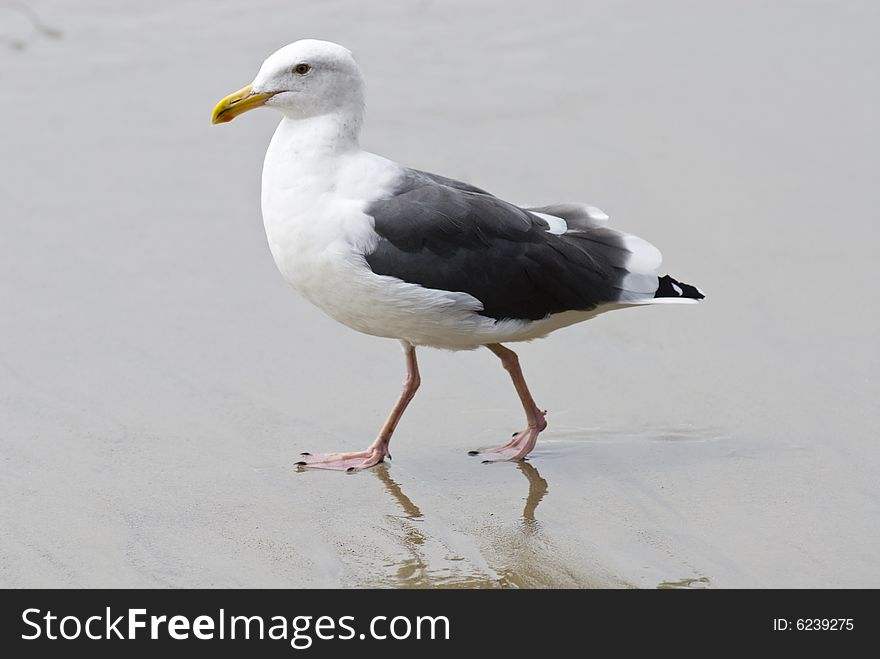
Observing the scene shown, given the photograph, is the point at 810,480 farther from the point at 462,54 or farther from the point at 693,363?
the point at 462,54

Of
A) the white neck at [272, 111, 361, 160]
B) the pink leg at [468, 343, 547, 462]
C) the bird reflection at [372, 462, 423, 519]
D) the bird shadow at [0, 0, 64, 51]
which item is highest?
the white neck at [272, 111, 361, 160]

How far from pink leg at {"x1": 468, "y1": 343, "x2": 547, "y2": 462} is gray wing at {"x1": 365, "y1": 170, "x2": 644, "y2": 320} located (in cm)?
35

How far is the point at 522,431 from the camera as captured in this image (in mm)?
6512

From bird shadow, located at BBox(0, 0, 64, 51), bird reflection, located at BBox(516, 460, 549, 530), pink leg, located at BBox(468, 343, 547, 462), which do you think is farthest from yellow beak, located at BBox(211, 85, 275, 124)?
bird shadow, located at BBox(0, 0, 64, 51)

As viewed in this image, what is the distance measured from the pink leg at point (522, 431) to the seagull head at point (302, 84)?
4.29ft

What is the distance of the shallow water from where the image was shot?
217 inches

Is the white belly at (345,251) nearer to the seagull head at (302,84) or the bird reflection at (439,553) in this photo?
the seagull head at (302,84)

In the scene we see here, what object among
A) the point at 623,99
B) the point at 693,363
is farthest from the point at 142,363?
the point at 623,99

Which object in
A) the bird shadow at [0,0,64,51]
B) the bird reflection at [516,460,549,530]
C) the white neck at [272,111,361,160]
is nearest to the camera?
the bird reflection at [516,460,549,530]

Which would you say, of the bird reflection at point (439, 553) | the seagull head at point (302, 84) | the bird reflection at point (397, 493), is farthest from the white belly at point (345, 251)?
the bird reflection at point (439, 553)

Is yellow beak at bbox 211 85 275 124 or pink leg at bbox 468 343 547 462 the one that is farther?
pink leg at bbox 468 343 547 462

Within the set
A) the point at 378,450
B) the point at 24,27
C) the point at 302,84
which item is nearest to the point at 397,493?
the point at 378,450

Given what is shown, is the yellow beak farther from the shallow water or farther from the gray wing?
the shallow water

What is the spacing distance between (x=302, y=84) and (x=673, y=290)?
1.88m
